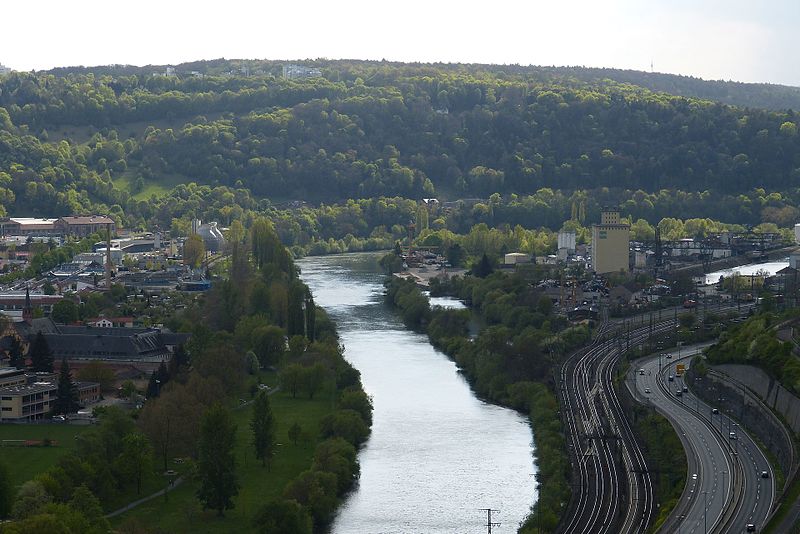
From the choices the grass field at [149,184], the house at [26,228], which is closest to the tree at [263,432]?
the house at [26,228]

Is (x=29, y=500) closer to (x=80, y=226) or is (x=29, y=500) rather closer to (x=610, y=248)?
(x=610, y=248)

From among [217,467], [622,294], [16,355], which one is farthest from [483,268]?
[217,467]

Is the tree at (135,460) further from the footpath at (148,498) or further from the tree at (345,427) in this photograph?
the tree at (345,427)

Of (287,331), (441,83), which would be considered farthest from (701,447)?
(441,83)

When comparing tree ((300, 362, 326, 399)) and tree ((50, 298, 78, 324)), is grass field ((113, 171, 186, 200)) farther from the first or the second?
tree ((300, 362, 326, 399))

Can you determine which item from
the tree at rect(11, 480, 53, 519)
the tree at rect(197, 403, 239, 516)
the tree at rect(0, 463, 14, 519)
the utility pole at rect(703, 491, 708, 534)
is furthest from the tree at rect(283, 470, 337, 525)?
the utility pole at rect(703, 491, 708, 534)

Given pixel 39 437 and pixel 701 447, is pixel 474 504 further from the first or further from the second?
pixel 39 437
